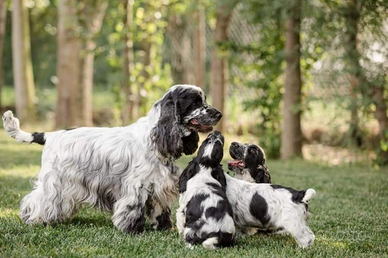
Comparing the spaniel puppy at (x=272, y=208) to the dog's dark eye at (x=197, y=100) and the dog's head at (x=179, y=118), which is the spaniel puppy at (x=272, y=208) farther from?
the dog's dark eye at (x=197, y=100)

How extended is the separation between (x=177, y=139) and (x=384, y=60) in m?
6.22

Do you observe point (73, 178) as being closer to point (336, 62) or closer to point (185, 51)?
point (336, 62)

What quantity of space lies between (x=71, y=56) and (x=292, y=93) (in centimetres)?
678

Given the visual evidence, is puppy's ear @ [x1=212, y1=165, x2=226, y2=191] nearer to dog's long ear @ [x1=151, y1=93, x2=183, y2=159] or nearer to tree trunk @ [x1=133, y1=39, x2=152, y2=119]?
dog's long ear @ [x1=151, y1=93, x2=183, y2=159]

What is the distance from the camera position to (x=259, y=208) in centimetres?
479

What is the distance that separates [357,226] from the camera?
5.69 m

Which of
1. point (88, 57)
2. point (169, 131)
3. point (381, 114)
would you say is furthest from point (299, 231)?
point (88, 57)

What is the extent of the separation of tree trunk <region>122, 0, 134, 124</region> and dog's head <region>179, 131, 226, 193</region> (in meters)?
9.66

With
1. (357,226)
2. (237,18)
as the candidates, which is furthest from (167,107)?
(237,18)

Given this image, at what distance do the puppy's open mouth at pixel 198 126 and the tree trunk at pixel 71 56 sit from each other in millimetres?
10521

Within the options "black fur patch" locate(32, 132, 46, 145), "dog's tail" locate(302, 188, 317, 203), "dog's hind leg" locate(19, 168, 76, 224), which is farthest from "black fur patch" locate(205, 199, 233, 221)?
"black fur patch" locate(32, 132, 46, 145)

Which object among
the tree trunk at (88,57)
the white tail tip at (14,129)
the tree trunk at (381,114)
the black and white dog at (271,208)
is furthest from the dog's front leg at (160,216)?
the tree trunk at (88,57)

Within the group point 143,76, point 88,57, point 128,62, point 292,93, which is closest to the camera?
point 292,93

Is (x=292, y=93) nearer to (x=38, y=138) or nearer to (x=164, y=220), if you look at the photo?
(x=164, y=220)
